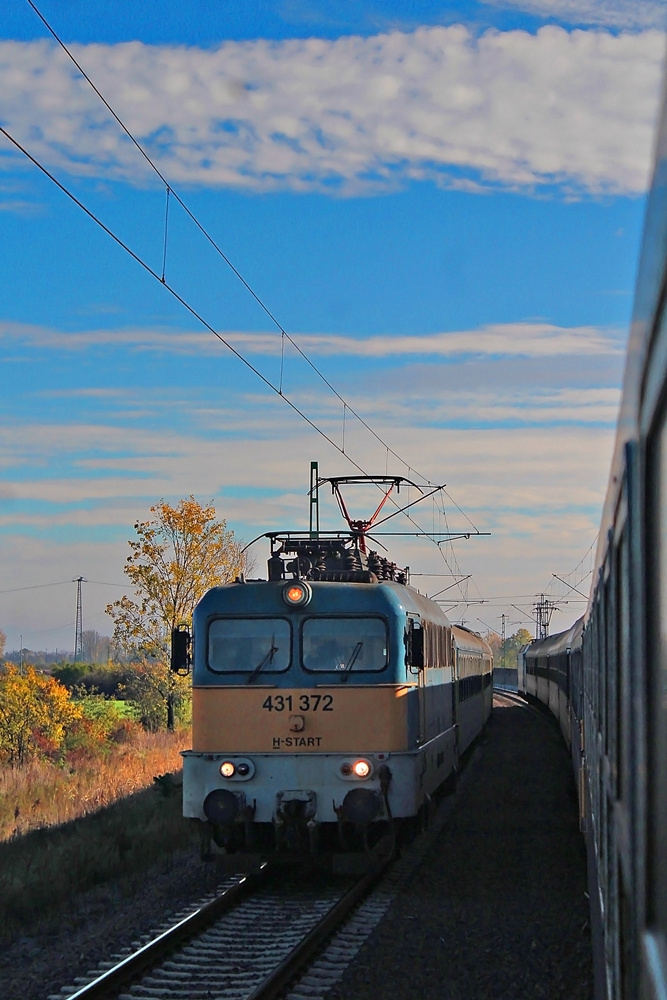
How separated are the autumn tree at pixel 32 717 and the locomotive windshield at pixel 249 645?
18.7 m

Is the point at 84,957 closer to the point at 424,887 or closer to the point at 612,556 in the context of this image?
the point at 424,887

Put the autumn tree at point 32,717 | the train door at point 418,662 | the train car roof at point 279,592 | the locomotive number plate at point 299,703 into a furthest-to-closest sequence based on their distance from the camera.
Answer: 1. the autumn tree at point 32,717
2. the train door at point 418,662
3. the train car roof at point 279,592
4. the locomotive number plate at point 299,703

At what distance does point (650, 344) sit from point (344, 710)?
893 centimetres

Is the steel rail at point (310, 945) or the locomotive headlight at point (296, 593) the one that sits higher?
the locomotive headlight at point (296, 593)

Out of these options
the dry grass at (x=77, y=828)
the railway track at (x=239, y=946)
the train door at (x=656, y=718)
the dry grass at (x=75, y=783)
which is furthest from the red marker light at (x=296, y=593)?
the train door at (x=656, y=718)


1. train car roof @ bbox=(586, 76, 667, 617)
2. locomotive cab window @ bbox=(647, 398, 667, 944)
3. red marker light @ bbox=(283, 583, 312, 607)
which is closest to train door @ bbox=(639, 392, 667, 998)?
locomotive cab window @ bbox=(647, 398, 667, 944)

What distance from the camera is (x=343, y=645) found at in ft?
35.4

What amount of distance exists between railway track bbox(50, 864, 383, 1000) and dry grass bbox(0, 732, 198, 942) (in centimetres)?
153

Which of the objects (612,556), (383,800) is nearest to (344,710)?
(383,800)

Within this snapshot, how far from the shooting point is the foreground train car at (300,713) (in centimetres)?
1047

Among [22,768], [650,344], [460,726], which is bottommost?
[22,768]

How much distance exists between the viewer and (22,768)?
24734 mm

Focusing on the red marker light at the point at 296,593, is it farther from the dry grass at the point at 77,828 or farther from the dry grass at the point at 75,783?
the dry grass at the point at 75,783

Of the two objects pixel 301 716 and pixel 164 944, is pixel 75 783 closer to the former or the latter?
pixel 301 716
